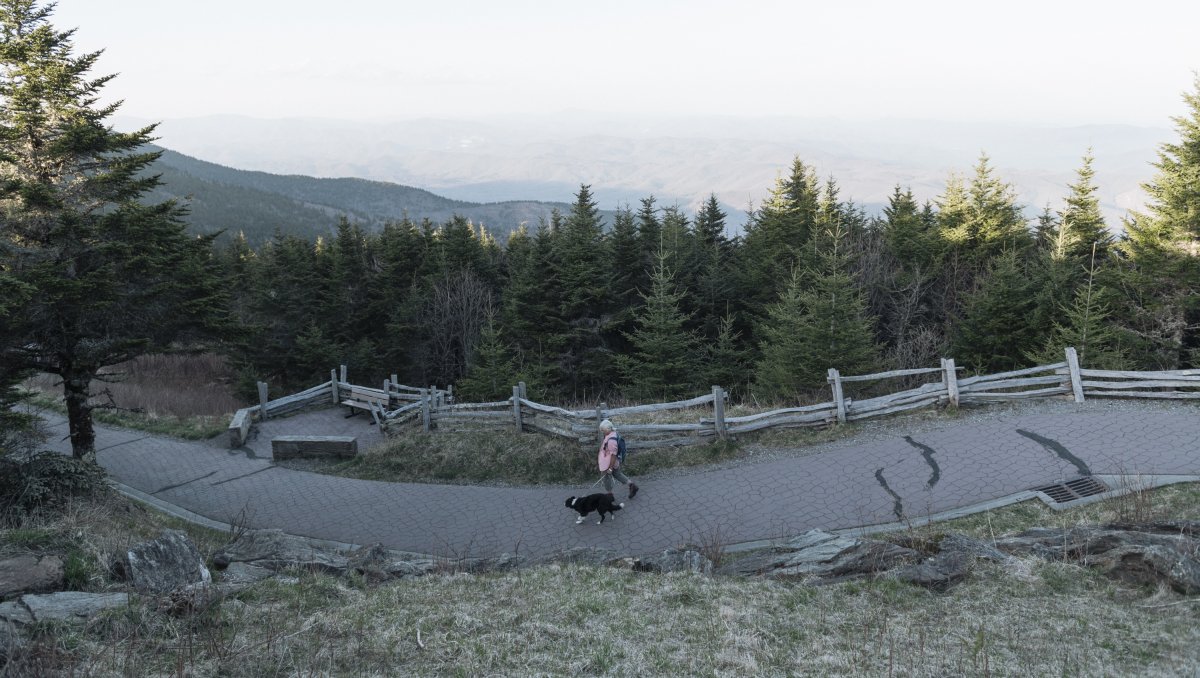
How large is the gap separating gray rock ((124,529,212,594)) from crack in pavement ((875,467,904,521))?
30.8 feet

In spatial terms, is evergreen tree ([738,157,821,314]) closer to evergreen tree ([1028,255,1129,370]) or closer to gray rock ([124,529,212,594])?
evergreen tree ([1028,255,1129,370])

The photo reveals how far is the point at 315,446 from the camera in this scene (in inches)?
665

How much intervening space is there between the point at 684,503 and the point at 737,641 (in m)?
6.27

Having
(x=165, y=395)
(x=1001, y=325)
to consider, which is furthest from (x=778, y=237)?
(x=165, y=395)

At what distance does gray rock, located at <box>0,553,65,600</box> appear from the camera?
586 centimetres

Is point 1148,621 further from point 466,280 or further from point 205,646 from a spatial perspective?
point 466,280

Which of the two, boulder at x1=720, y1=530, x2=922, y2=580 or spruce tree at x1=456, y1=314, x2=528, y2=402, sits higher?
boulder at x1=720, y1=530, x2=922, y2=580

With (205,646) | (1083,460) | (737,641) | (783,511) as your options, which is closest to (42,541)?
(205,646)

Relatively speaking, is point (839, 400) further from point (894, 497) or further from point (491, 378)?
point (491, 378)

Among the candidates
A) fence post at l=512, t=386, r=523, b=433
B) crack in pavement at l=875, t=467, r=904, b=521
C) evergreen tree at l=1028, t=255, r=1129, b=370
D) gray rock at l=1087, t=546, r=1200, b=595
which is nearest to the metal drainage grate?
crack in pavement at l=875, t=467, r=904, b=521

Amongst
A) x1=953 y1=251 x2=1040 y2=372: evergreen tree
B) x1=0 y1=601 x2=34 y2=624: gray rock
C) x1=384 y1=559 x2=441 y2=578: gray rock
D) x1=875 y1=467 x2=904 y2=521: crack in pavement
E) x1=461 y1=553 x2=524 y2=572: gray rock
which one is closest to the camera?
x1=0 y1=601 x2=34 y2=624: gray rock

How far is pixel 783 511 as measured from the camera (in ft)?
34.7

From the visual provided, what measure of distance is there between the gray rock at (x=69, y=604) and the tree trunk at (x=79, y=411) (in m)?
11.1

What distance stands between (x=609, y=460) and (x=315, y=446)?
9.41 metres
